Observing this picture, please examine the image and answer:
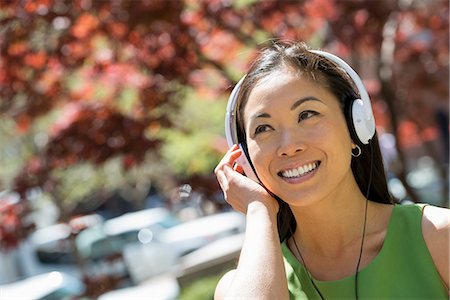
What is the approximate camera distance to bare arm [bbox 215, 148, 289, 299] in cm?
192

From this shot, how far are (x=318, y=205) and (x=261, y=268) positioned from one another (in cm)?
27

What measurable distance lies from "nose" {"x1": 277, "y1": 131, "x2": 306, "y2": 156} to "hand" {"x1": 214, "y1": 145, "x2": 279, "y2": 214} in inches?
6.4

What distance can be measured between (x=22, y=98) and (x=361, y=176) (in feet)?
Result: 13.9

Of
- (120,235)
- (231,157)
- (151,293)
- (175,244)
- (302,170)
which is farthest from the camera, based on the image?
(120,235)

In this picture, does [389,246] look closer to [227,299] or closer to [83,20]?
[227,299]

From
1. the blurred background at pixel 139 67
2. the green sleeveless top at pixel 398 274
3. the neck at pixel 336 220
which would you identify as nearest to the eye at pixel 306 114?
the neck at pixel 336 220

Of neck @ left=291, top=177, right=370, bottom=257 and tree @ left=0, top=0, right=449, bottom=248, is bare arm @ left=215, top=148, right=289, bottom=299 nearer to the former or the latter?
neck @ left=291, top=177, right=370, bottom=257

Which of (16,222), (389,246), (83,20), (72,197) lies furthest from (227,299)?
(72,197)

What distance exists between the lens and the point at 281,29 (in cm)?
607

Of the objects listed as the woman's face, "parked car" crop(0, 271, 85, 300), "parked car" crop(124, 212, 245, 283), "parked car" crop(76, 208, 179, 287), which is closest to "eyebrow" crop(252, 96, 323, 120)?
the woman's face

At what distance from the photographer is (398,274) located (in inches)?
77.6

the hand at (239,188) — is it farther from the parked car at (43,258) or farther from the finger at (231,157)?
the parked car at (43,258)

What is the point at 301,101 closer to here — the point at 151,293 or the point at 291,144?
the point at 291,144

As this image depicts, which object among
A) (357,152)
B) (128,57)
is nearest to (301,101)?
(357,152)
